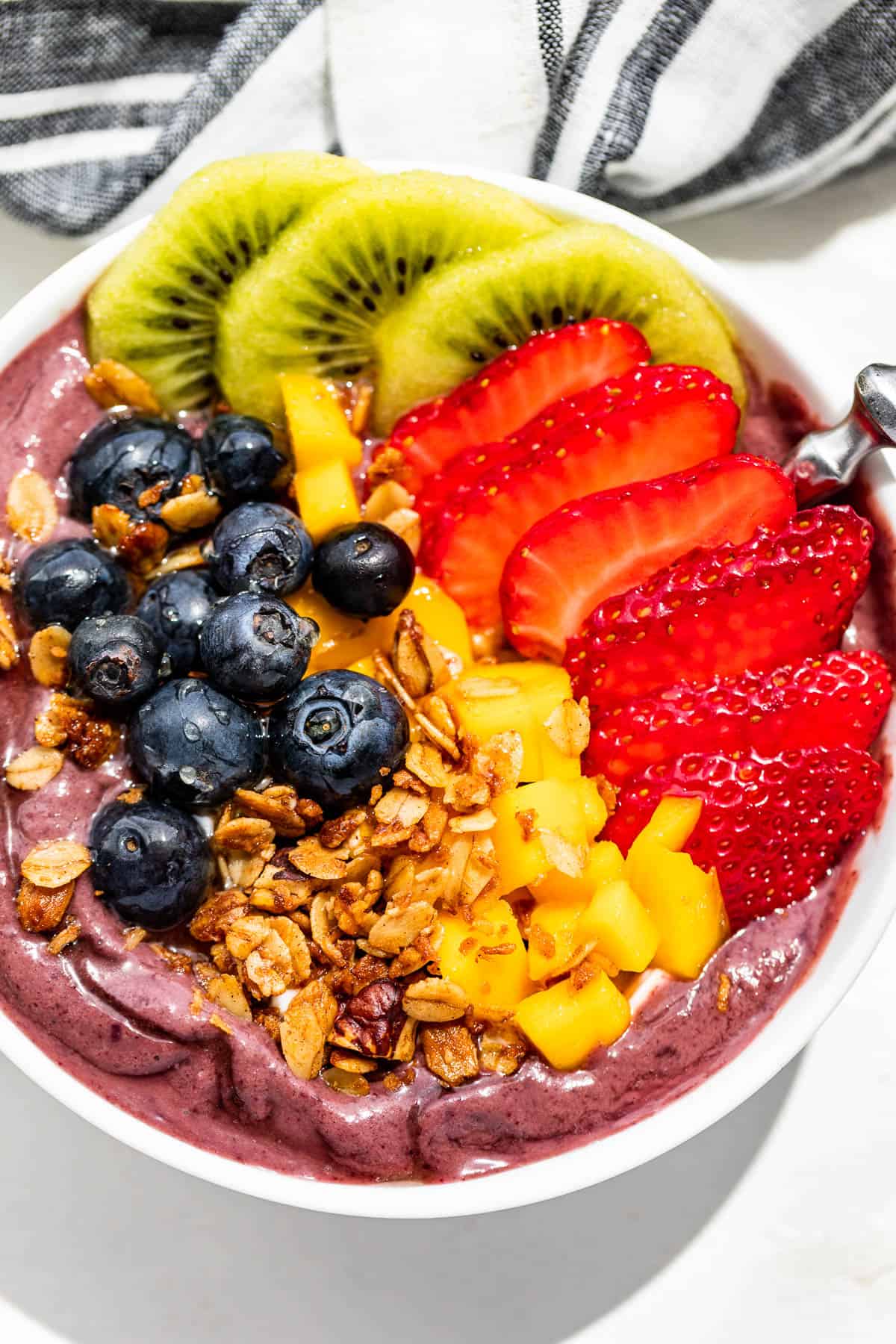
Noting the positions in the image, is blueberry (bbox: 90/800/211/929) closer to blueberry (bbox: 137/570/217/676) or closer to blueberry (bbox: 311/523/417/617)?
blueberry (bbox: 137/570/217/676)

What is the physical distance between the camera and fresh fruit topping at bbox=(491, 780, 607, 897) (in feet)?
5.85

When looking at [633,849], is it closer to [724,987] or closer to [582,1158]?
[724,987]

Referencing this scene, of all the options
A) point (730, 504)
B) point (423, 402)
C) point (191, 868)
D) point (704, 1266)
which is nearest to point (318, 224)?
point (423, 402)

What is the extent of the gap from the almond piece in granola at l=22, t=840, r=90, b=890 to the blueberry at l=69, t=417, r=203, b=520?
541 mm

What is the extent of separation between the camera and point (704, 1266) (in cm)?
222

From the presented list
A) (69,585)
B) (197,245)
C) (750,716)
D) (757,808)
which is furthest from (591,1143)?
(197,245)

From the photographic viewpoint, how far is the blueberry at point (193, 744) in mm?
1766

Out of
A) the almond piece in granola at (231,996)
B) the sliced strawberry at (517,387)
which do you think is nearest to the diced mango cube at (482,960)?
the almond piece in granola at (231,996)

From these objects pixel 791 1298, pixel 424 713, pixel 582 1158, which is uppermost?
pixel 424 713

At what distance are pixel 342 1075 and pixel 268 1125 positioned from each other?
13 centimetres

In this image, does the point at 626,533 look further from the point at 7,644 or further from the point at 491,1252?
the point at 491,1252

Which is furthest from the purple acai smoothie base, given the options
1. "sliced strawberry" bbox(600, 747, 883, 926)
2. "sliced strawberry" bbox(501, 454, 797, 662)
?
"sliced strawberry" bbox(501, 454, 797, 662)

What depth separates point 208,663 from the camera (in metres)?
1.81

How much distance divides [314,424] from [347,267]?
265 mm
